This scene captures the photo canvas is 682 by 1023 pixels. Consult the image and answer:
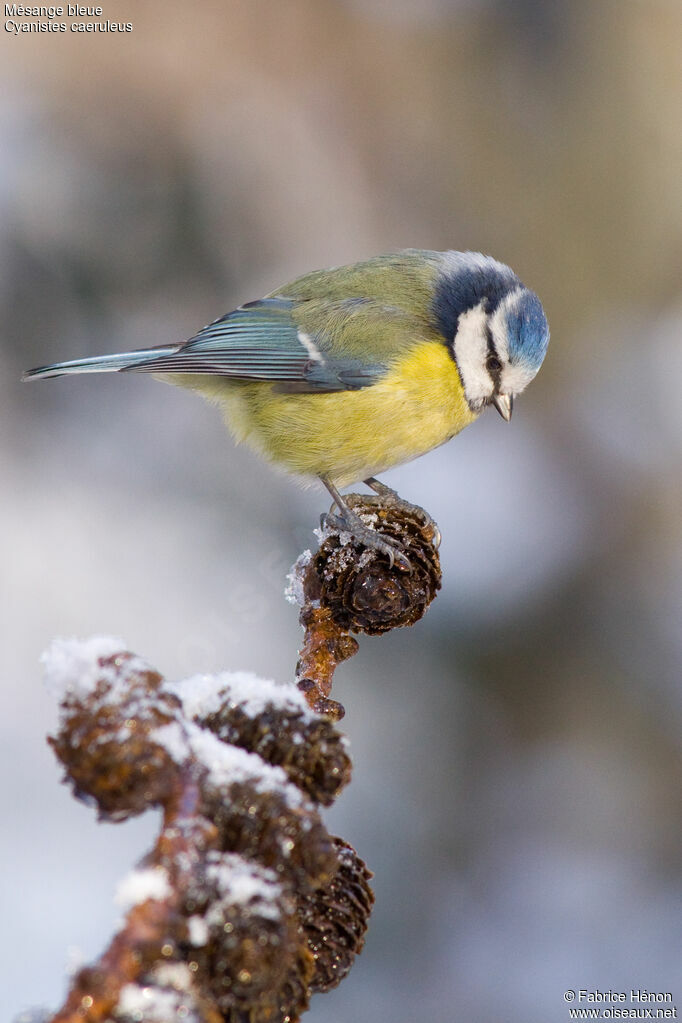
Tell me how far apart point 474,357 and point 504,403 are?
0.12 meters

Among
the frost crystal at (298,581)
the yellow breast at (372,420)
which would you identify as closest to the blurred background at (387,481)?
the yellow breast at (372,420)

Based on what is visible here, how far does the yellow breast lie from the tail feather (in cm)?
28

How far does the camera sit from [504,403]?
2156 millimetres

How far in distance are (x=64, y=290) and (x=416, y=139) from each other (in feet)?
4.28

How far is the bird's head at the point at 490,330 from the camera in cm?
206

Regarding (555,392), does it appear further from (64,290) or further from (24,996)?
(24,996)

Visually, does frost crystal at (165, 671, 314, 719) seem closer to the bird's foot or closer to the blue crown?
the bird's foot

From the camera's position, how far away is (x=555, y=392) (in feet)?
10.6

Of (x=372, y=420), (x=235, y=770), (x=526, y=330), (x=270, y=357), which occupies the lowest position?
(x=235, y=770)

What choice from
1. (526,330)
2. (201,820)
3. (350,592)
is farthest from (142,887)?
(526,330)

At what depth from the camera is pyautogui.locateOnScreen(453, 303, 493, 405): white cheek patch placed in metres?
2.12

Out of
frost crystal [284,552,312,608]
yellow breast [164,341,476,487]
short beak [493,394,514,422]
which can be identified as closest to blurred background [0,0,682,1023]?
yellow breast [164,341,476,487]

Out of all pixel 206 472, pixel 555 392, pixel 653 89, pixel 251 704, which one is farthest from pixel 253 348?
pixel 653 89

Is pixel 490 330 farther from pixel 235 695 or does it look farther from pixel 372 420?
pixel 235 695
